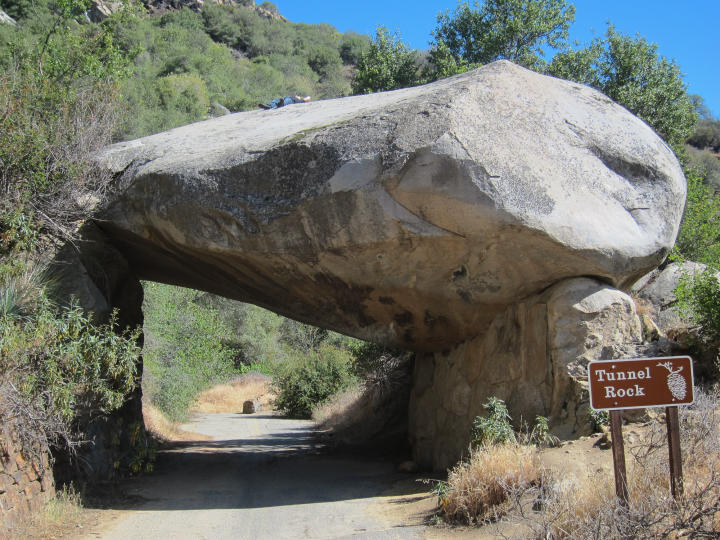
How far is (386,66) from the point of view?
21.3 metres

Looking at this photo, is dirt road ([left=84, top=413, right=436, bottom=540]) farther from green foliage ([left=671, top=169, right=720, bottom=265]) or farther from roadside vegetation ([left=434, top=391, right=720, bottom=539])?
green foliage ([left=671, top=169, right=720, bottom=265])

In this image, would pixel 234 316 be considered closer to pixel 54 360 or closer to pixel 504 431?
pixel 54 360

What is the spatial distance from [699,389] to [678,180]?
2541 mm

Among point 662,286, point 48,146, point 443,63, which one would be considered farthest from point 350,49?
point 48,146

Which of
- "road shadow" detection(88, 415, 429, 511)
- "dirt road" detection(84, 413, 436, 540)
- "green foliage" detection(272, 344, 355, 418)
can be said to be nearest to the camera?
"dirt road" detection(84, 413, 436, 540)

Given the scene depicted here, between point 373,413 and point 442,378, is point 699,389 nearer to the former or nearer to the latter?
point 442,378

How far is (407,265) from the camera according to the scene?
8148mm

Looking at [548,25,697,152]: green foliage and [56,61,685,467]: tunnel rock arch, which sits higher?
[548,25,697,152]: green foliage

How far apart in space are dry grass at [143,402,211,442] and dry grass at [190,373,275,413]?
396 inches

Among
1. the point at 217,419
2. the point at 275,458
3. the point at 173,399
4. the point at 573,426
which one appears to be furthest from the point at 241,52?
the point at 573,426

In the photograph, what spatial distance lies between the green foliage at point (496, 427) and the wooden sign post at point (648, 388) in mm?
2476

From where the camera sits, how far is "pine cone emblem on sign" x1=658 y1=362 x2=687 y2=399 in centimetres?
444

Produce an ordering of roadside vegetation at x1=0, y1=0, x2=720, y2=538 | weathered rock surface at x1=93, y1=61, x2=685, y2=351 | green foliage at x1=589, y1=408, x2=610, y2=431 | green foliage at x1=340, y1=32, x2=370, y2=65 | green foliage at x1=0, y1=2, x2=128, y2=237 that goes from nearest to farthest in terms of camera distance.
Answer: roadside vegetation at x1=0, y1=0, x2=720, y2=538, green foliage at x1=589, y1=408, x2=610, y2=431, weathered rock surface at x1=93, y1=61, x2=685, y2=351, green foliage at x1=0, y1=2, x2=128, y2=237, green foliage at x1=340, y1=32, x2=370, y2=65

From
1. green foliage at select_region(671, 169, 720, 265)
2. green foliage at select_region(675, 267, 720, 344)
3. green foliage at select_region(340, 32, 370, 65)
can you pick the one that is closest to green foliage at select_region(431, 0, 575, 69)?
green foliage at select_region(671, 169, 720, 265)
